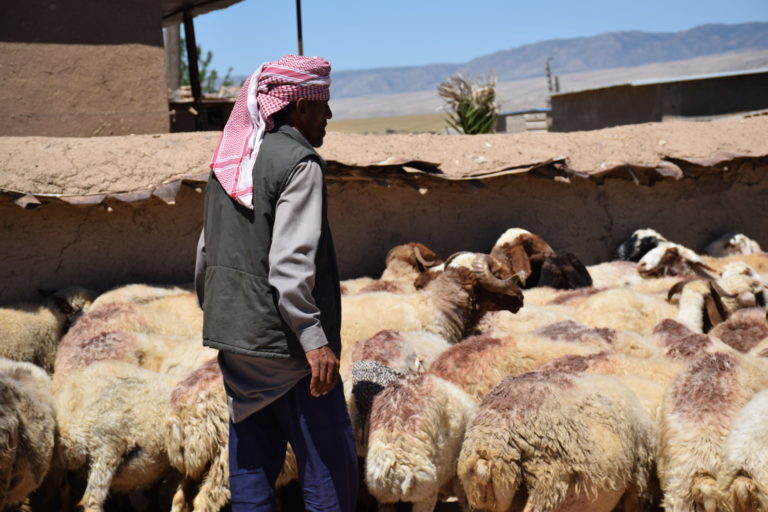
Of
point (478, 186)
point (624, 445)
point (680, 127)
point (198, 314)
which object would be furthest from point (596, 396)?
point (680, 127)

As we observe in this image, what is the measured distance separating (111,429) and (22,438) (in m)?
0.50

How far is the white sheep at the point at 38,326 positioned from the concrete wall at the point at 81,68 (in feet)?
7.15

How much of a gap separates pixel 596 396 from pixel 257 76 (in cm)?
217

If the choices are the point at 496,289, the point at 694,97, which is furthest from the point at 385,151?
the point at 694,97

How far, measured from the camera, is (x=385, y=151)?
854 cm

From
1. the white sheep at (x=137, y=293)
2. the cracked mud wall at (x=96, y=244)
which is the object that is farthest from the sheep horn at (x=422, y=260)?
the white sheep at (x=137, y=293)

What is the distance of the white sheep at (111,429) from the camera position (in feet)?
14.7

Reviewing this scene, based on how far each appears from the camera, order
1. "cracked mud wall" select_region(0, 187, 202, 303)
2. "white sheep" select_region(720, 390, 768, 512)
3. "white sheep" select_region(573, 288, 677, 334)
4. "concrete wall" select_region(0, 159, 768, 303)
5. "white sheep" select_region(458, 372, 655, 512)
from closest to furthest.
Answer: "white sheep" select_region(720, 390, 768, 512) < "white sheep" select_region(458, 372, 655, 512) < "white sheep" select_region(573, 288, 677, 334) < "cracked mud wall" select_region(0, 187, 202, 303) < "concrete wall" select_region(0, 159, 768, 303)

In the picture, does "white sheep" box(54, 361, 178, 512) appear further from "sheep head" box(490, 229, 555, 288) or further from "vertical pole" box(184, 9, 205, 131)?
"vertical pole" box(184, 9, 205, 131)

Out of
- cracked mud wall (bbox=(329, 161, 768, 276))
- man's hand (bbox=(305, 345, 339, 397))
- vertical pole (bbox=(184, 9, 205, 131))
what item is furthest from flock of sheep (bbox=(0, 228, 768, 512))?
vertical pole (bbox=(184, 9, 205, 131))

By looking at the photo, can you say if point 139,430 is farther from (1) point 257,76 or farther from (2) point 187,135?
(2) point 187,135

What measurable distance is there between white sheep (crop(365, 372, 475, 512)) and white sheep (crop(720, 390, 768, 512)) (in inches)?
48.4

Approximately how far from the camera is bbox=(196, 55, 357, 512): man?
312 centimetres

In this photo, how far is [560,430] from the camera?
3.82m
